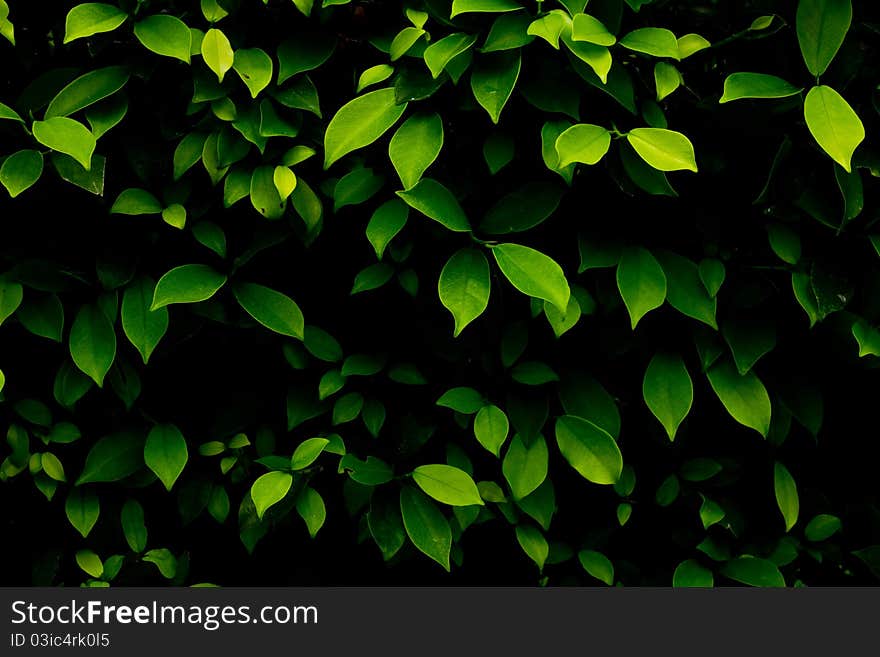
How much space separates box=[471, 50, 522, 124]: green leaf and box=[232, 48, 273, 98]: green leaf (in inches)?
12.7

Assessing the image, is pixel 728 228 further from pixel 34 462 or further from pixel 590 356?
pixel 34 462

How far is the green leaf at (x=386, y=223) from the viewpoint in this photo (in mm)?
1167

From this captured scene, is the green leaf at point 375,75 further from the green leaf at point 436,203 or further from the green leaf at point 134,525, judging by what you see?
the green leaf at point 134,525

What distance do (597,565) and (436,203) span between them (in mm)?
706

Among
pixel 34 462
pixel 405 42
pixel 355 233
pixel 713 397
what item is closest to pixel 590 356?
pixel 713 397

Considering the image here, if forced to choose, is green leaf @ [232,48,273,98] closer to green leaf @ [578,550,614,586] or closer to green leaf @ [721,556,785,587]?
green leaf @ [578,550,614,586]

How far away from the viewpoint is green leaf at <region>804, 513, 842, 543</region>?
1390 millimetres

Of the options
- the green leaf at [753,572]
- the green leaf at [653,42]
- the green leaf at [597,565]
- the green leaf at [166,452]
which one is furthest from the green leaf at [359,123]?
the green leaf at [753,572]

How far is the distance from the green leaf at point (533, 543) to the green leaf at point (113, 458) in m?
0.67

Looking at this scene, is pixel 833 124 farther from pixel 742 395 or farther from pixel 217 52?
pixel 217 52

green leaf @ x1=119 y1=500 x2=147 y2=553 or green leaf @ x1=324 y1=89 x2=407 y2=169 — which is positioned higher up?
green leaf @ x1=324 y1=89 x2=407 y2=169

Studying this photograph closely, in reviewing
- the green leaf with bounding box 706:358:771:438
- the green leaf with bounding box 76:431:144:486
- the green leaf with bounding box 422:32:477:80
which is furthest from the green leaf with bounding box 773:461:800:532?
the green leaf with bounding box 76:431:144:486

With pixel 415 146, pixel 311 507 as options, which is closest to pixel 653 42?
pixel 415 146

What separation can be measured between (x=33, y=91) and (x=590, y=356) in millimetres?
1030
